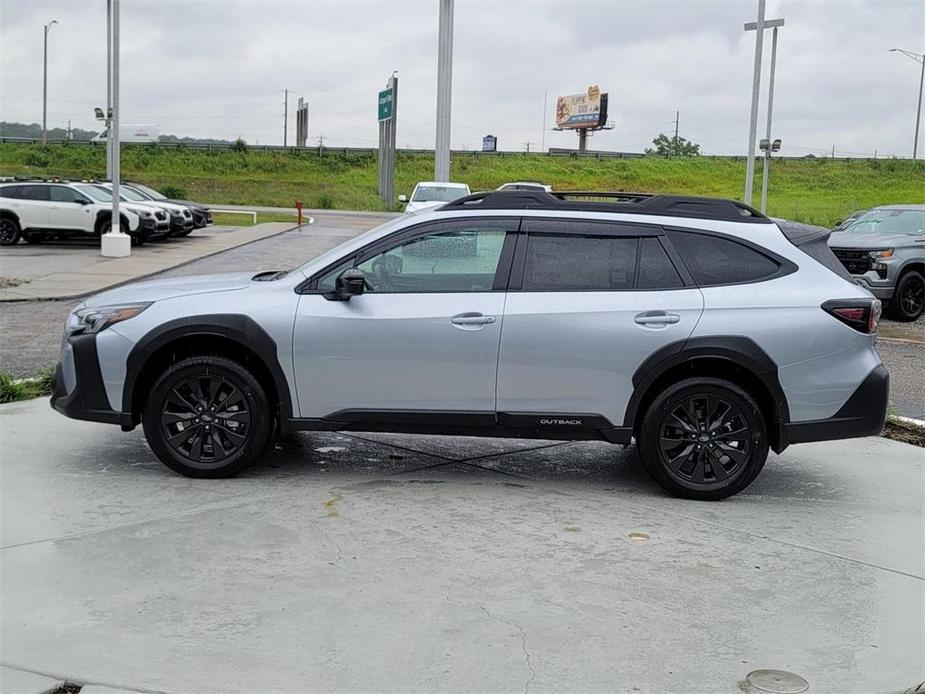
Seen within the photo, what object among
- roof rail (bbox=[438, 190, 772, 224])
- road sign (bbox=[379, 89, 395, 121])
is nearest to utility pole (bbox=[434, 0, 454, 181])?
roof rail (bbox=[438, 190, 772, 224])

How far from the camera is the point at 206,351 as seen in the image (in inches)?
254

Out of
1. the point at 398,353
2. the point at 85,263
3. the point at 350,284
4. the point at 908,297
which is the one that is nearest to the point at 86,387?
the point at 350,284

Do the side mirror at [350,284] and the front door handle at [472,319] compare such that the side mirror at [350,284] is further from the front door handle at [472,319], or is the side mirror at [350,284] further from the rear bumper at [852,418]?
the rear bumper at [852,418]

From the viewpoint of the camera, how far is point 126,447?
23.4 ft

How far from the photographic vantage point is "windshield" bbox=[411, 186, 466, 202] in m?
24.3

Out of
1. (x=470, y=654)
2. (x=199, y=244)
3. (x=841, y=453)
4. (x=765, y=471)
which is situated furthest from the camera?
(x=199, y=244)

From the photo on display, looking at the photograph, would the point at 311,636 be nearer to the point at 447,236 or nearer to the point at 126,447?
the point at 447,236

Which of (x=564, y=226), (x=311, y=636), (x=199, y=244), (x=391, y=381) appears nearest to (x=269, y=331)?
(x=391, y=381)

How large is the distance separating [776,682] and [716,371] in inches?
105

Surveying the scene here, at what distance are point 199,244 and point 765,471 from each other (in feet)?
74.8

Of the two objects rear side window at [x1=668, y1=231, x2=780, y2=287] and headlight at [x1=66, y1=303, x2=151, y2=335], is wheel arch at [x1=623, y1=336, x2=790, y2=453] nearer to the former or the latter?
rear side window at [x1=668, y1=231, x2=780, y2=287]

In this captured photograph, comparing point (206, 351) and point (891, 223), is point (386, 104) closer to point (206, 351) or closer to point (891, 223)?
point (891, 223)

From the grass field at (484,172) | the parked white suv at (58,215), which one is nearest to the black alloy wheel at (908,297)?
the parked white suv at (58,215)

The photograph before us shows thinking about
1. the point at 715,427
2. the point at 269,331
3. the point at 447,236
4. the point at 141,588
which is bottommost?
the point at 141,588
